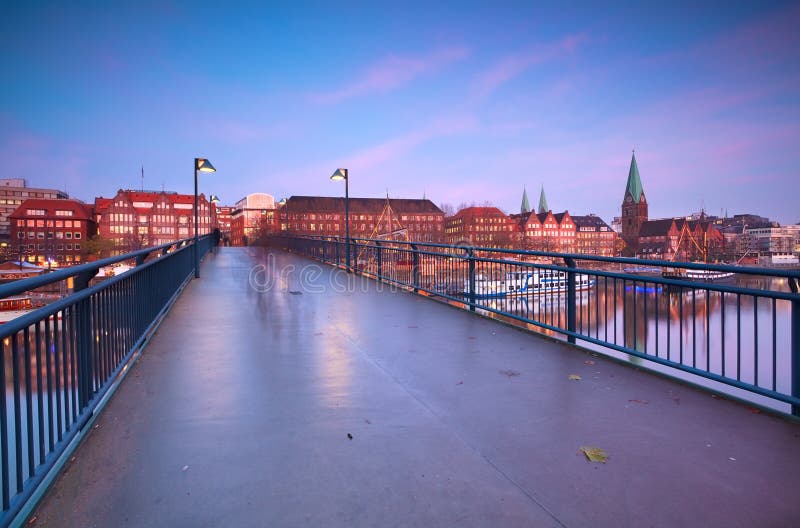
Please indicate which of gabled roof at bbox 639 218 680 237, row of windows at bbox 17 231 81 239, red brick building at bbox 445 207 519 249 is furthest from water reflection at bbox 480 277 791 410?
row of windows at bbox 17 231 81 239

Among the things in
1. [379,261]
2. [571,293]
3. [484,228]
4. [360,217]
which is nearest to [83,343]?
[571,293]

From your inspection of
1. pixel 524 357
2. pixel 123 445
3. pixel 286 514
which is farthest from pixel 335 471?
pixel 524 357

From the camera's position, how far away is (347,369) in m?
5.19

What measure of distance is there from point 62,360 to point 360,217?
149491 millimetres

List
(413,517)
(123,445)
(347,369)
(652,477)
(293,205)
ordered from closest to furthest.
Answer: (413,517)
(652,477)
(123,445)
(347,369)
(293,205)

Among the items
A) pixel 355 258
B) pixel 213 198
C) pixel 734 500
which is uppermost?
pixel 213 198

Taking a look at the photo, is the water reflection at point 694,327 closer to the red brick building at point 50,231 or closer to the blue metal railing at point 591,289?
the blue metal railing at point 591,289

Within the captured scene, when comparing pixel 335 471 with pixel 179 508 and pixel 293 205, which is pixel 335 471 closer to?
pixel 179 508

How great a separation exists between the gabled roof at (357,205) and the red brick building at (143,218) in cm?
3088

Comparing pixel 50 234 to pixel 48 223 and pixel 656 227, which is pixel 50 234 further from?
pixel 656 227

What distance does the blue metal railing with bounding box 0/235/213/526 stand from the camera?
2.39 metres

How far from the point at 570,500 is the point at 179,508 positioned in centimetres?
212

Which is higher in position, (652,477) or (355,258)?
(355,258)

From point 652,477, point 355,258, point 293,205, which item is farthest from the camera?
point 293,205
